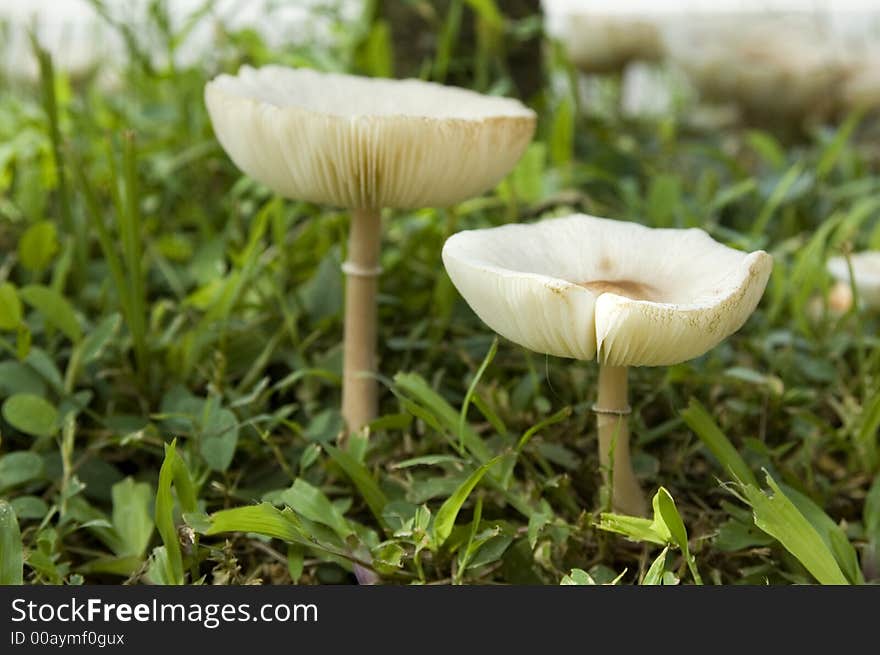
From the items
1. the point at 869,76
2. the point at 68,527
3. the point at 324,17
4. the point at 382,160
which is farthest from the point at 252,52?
the point at 869,76

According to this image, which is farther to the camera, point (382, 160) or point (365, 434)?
point (365, 434)

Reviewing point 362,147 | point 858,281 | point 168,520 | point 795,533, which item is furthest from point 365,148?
point 858,281

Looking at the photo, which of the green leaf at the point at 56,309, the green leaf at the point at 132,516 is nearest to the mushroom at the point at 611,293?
the green leaf at the point at 132,516

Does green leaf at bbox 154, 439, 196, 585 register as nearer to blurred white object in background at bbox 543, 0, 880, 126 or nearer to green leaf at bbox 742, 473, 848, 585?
green leaf at bbox 742, 473, 848, 585

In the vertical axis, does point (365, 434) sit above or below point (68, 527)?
above

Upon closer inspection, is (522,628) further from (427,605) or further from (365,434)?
(365,434)

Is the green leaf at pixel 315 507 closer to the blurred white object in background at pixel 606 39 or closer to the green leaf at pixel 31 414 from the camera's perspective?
the green leaf at pixel 31 414

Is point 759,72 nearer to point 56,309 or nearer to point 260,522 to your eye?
point 56,309
